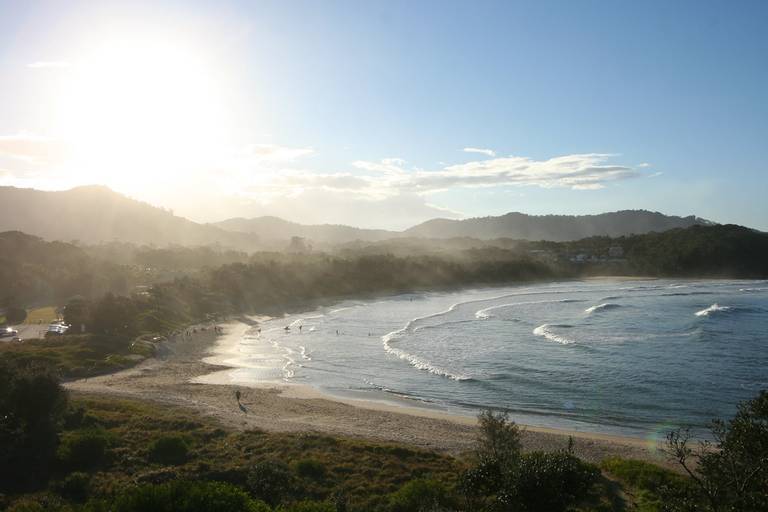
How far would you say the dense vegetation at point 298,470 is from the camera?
40.0 feet

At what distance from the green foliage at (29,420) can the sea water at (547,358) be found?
60.5 ft

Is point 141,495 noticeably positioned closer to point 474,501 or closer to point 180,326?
point 474,501

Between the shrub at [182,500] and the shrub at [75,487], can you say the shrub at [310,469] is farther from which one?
the shrub at [182,500]

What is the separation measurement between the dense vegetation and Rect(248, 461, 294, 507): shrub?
0.05m

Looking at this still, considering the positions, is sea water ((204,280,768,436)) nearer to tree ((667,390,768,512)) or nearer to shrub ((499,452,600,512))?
shrub ((499,452,600,512))

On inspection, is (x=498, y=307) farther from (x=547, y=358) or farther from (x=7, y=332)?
(x=7, y=332)

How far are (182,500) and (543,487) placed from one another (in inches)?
356

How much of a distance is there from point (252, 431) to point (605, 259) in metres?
136

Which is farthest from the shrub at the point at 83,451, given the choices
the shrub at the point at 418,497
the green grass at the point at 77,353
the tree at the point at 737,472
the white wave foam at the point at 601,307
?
the white wave foam at the point at 601,307

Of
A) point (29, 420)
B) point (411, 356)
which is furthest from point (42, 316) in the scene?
point (29, 420)

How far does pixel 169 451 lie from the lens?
21.5 m

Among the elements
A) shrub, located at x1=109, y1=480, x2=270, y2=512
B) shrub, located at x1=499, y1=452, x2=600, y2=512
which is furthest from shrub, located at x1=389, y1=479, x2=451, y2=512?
shrub, located at x1=109, y1=480, x2=270, y2=512

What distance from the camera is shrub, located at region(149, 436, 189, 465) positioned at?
20.9 m

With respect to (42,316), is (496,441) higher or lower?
higher
